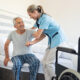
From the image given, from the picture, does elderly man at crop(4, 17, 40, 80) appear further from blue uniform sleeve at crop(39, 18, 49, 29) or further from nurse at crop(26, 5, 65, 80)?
blue uniform sleeve at crop(39, 18, 49, 29)

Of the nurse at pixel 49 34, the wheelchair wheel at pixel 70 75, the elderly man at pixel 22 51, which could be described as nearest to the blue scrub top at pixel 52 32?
the nurse at pixel 49 34

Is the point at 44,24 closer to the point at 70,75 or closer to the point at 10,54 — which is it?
the point at 70,75

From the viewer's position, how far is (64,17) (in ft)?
13.4

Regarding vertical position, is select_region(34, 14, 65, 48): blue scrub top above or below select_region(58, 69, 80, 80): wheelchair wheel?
above

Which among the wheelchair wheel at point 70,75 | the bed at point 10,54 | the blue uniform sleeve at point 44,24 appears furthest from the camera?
the bed at point 10,54

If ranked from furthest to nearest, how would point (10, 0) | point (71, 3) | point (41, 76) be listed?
point (71, 3) → point (10, 0) → point (41, 76)

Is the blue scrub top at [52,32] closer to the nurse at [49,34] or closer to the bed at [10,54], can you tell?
the nurse at [49,34]

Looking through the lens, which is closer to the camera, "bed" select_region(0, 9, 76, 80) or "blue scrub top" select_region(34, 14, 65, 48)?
"blue scrub top" select_region(34, 14, 65, 48)

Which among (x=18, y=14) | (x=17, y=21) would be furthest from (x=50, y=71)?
(x=18, y=14)

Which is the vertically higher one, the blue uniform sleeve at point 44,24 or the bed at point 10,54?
the blue uniform sleeve at point 44,24

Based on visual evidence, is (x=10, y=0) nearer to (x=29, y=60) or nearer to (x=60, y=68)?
(x=29, y=60)

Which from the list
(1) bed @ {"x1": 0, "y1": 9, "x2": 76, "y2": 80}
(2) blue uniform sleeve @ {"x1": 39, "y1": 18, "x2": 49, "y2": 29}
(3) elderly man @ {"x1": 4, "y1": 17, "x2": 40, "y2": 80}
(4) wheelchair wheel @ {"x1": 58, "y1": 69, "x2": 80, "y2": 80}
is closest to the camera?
(4) wheelchair wheel @ {"x1": 58, "y1": 69, "x2": 80, "y2": 80}

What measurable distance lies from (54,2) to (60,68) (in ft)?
8.90

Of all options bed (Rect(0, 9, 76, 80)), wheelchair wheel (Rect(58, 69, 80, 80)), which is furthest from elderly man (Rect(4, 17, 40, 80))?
wheelchair wheel (Rect(58, 69, 80, 80))
